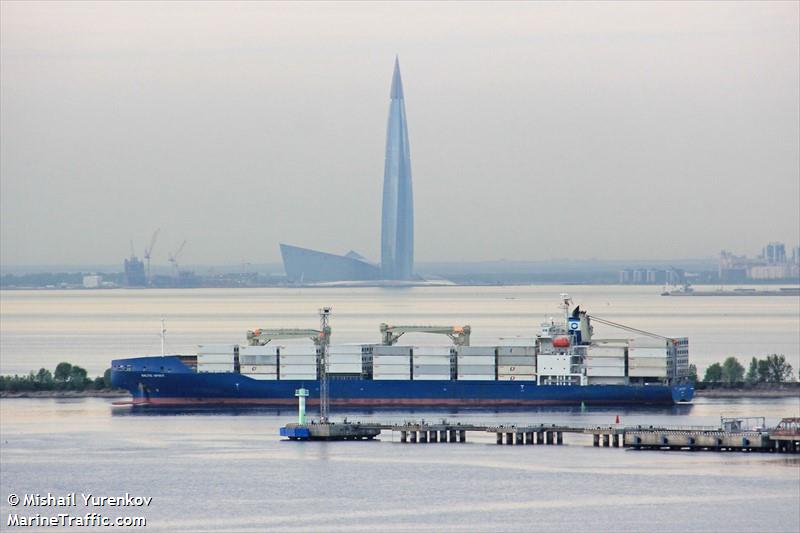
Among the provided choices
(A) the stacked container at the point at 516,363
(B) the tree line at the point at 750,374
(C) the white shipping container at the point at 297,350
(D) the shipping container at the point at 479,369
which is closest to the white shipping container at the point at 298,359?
(C) the white shipping container at the point at 297,350

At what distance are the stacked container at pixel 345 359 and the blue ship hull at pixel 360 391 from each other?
3.00ft

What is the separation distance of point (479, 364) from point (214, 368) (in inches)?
391

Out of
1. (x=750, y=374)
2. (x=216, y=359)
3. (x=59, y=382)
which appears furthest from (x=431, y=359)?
(x=59, y=382)

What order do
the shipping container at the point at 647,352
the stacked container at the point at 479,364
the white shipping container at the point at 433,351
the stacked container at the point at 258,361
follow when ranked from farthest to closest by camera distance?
the stacked container at the point at 258,361 → the white shipping container at the point at 433,351 → the stacked container at the point at 479,364 → the shipping container at the point at 647,352

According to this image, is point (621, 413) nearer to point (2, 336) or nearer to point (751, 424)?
point (751, 424)

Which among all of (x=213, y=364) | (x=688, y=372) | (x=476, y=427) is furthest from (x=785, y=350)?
(x=476, y=427)

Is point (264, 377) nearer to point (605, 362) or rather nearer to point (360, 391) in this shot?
point (360, 391)

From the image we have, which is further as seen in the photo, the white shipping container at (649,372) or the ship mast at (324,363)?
the white shipping container at (649,372)

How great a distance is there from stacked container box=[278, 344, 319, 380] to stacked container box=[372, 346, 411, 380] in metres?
2.26

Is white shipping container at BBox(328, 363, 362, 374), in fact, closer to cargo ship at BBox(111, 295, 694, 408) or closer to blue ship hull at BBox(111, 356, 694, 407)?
cargo ship at BBox(111, 295, 694, 408)

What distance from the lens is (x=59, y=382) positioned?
243 feet

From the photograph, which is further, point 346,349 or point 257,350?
point 257,350

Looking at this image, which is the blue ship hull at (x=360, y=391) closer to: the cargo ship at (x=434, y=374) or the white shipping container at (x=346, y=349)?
the cargo ship at (x=434, y=374)

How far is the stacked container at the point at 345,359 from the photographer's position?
67.6 metres
